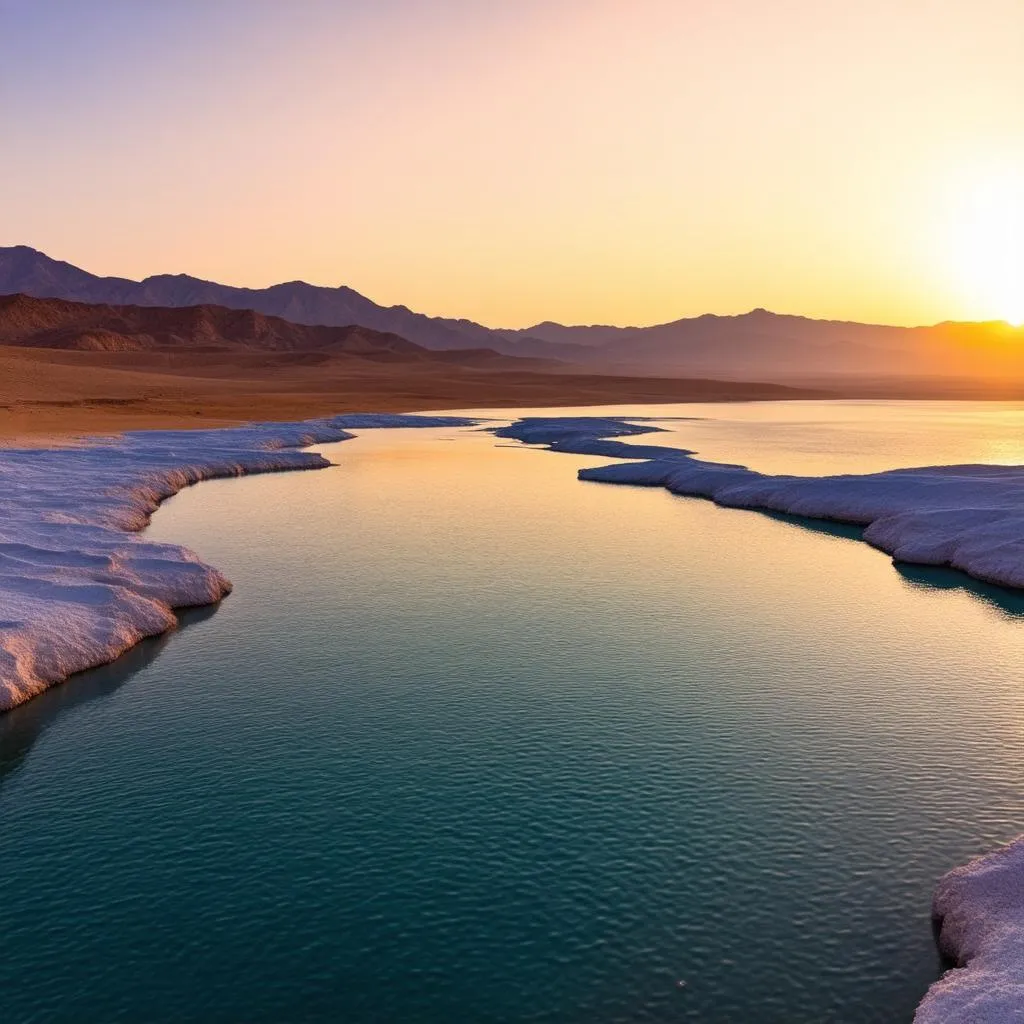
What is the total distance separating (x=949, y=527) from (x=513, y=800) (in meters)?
32.3

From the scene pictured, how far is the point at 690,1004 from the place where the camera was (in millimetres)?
13766

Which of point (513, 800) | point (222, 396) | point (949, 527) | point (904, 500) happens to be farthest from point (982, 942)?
point (222, 396)

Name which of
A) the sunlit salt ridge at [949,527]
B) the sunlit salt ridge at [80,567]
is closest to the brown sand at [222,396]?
the sunlit salt ridge at [80,567]

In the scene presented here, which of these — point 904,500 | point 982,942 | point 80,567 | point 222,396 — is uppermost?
point 222,396

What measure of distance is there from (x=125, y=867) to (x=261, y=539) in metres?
30.7

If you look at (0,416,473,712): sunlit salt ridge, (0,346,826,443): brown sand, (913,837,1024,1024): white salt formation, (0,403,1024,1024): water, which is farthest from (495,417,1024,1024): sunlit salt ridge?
(0,346,826,443): brown sand

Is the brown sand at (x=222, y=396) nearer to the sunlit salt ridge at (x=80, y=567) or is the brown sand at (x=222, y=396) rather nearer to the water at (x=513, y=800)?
the sunlit salt ridge at (x=80, y=567)

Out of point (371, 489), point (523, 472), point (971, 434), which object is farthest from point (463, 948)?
point (971, 434)

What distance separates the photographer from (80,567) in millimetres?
33844

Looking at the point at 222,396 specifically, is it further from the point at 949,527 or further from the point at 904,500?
the point at 949,527

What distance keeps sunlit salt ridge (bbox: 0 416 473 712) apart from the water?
94 cm

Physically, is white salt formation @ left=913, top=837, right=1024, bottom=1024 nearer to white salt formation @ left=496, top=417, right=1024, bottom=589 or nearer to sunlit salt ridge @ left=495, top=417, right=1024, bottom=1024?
sunlit salt ridge @ left=495, top=417, right=1024, bottom=1024

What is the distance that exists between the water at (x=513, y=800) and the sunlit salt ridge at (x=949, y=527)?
2.64 feet

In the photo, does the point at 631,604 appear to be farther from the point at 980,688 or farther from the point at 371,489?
the point at 371,489
